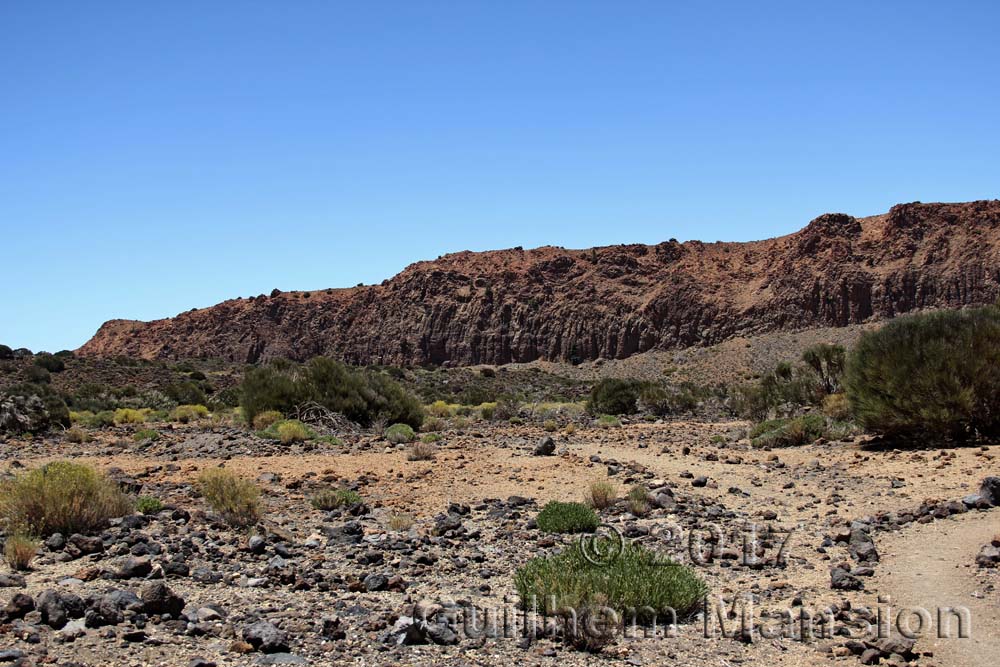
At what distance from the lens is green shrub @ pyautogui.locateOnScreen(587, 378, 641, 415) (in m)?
35.7

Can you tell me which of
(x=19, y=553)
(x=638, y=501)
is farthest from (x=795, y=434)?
(x=19, y=553)

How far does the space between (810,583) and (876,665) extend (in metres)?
2.29

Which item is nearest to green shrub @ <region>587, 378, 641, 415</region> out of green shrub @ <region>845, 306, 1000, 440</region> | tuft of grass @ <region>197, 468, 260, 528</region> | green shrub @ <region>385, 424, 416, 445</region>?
green shrub @ <region>385, 424, 416, 445</region>

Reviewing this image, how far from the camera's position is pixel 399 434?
2216cm

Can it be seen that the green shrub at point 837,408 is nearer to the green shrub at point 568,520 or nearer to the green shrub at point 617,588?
the green shrub at point 568,520

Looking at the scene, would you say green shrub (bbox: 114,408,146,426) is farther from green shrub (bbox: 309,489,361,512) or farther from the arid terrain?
green shrub (bbox: 309,489,361,512)

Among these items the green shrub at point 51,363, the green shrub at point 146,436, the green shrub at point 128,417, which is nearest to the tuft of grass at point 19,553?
the green shrub at point 146,436

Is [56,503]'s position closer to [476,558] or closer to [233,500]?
[233,500]

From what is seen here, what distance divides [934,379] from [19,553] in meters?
15.8

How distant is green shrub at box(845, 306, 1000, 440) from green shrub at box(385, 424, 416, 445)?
37.0ft

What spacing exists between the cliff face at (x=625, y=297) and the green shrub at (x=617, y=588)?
75.6m

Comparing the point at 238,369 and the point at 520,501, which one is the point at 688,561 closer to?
the point at 520,501

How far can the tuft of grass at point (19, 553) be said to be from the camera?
852 cm

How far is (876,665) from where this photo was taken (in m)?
6.26
